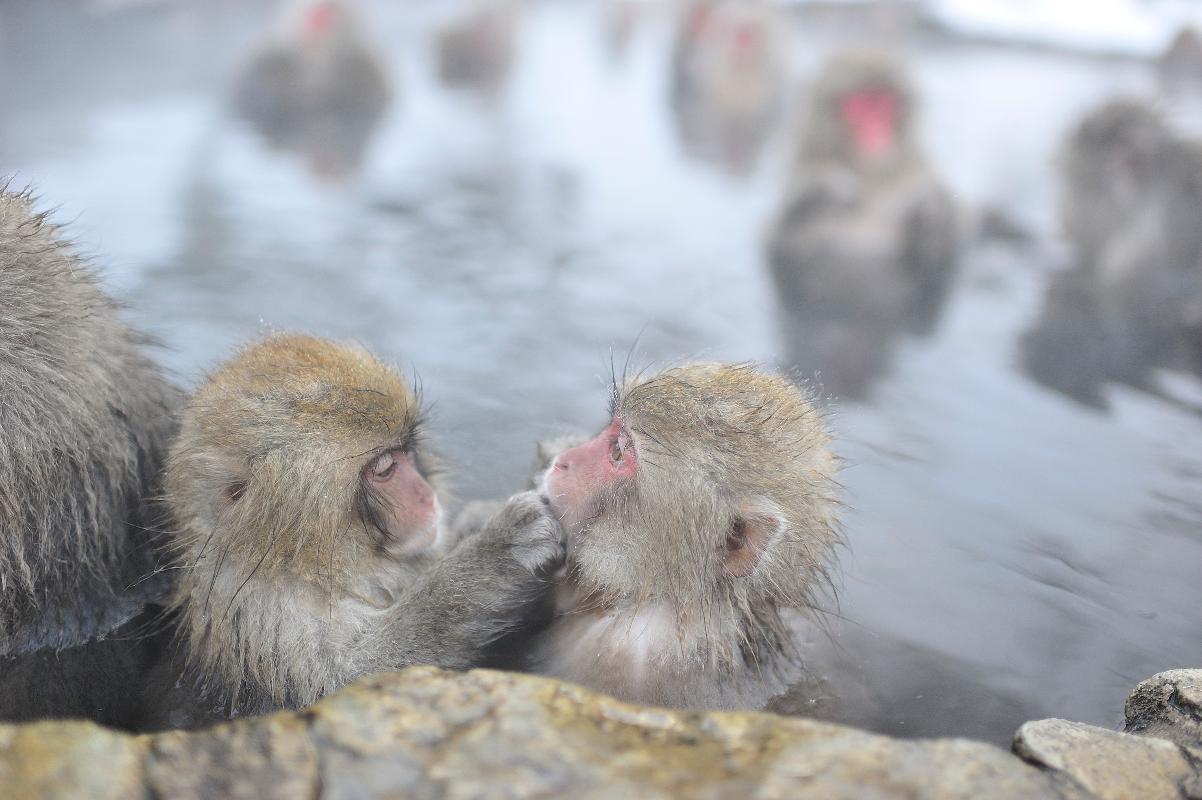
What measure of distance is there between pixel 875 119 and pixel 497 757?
574 cm

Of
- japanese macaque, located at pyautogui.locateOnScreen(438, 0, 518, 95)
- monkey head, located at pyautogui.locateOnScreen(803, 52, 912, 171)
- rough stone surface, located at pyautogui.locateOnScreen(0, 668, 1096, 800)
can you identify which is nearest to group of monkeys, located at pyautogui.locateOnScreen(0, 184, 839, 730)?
rough stone surface, located at pyautogui.locateOnScreen(0, 668, 1096, 800)

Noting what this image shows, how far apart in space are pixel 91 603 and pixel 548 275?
11.3 feet

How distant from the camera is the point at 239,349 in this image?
9.71 feet

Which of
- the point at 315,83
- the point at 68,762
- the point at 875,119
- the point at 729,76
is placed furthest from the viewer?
the point at 729,76

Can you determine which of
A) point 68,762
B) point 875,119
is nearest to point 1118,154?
point 875,119

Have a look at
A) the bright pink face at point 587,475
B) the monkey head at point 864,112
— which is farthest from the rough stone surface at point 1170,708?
the monkey head at point 864,112

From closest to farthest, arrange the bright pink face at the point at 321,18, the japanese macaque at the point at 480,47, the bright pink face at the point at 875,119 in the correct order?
the bright pink face at the point at 875,119, the bright pink face at the point at 321,18, the japanese macaque at the point at 480,47

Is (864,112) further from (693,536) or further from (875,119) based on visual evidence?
(693,536)

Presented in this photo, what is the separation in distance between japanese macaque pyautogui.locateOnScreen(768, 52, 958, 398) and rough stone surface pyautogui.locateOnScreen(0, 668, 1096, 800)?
393cm

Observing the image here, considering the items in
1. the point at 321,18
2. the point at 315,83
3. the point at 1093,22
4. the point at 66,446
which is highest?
the point at 1093,22

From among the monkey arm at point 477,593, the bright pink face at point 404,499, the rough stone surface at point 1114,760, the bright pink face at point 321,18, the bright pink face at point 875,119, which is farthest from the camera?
the bright pink face at point 321,18

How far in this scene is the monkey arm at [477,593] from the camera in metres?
2.54

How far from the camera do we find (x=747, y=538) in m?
2.69

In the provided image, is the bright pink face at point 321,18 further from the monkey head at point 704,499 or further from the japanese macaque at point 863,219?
the monkey head at point 704,499
